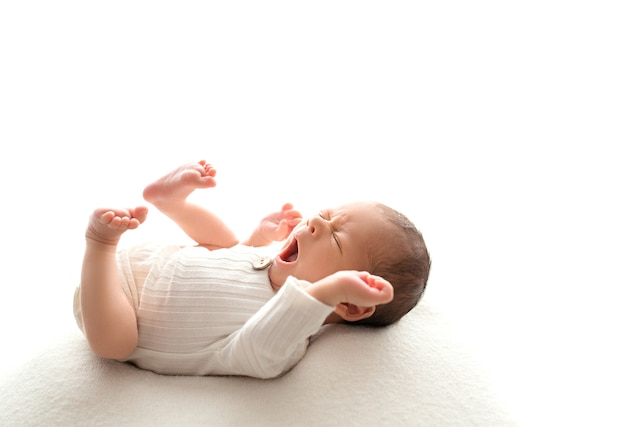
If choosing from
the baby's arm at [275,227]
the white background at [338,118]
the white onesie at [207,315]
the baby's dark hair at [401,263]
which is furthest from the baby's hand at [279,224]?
the white background at [338,118]

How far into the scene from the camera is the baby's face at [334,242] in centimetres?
144

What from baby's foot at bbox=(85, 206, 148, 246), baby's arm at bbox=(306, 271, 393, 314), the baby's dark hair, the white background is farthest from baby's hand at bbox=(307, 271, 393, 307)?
the white background

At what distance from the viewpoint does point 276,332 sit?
4.26 feet

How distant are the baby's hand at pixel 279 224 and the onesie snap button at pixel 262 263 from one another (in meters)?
0.14

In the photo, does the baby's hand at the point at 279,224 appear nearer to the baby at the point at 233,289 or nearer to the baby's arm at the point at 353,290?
the baby at the point at 233,289

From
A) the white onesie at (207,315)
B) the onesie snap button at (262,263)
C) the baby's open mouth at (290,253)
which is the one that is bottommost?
the white onesie at (207,315)

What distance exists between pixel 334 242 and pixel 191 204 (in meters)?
0.40

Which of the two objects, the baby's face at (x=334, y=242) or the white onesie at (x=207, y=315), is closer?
the white onesie at (x=207, y=315)

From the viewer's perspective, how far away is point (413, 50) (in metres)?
2.29

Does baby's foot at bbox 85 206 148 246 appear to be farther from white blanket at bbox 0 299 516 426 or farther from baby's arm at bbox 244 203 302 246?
baby's arm at bbox 244 203 302 246

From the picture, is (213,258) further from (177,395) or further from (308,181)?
(308,181)

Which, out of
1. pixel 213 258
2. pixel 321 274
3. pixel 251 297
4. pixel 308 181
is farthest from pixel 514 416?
pixel 308 181

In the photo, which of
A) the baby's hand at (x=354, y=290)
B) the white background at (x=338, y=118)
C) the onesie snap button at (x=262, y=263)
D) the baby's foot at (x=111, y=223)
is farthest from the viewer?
the white background at (x=338, y=118)

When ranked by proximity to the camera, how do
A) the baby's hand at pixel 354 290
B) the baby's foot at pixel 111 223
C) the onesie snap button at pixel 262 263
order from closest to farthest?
the baby's hand at pixel 354 290
the baby's foot at pixel 111 223
the onesie snap button at pixel 262 263
